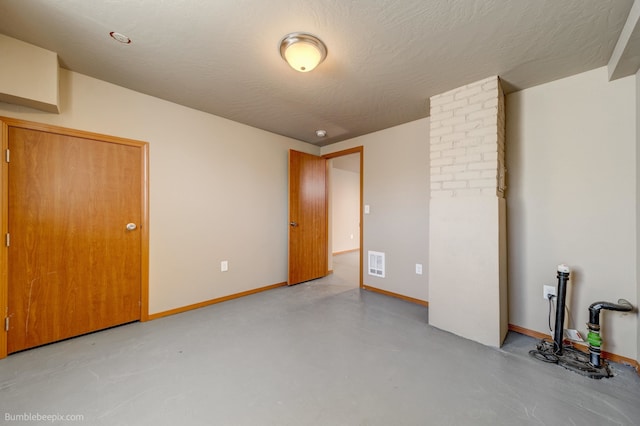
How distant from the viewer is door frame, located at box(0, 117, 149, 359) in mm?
1898

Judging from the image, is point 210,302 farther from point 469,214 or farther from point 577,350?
point 577,350

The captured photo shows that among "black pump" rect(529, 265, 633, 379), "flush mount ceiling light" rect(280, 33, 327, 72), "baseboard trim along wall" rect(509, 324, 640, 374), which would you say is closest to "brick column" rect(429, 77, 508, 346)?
"baseboard trim along wall" rect(509, 324, 640, 374)

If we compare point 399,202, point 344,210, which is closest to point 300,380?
point 399,202

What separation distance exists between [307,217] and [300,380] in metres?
2.65

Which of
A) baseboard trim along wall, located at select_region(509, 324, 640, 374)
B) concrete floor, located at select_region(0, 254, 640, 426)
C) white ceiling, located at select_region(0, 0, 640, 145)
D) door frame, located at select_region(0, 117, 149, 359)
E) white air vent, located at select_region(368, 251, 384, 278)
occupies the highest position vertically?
white ceiling, located at select_region(0, 0, 640, 145)

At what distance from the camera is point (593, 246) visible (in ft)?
6.69

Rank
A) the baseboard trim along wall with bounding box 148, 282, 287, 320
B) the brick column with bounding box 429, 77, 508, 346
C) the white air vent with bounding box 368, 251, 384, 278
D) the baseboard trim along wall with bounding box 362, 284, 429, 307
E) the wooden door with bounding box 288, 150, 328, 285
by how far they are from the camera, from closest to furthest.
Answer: the brick column with bounding box 429, 77, 508, 346
the baseboard trim along wall with bounding box 148, 282, 287, 320
the baseboard trim along wall with bounding box 362, 284, 429, 307
the white air vent with bounding box 368, 251, 384, 278
the wooden door with bounding box 288, 150, 328, 285

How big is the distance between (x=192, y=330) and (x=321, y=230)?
248cm

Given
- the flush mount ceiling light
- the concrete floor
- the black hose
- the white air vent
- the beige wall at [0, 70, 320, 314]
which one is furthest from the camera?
the white air vent

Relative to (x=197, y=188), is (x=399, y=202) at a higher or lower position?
lower

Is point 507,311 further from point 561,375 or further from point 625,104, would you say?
point 625,104

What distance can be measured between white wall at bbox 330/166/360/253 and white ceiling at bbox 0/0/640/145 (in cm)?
451

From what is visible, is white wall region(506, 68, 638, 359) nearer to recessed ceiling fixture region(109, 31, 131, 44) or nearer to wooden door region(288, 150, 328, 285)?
wooden door region(288, 150, 328, 285)

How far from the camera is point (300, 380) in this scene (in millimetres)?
1695
